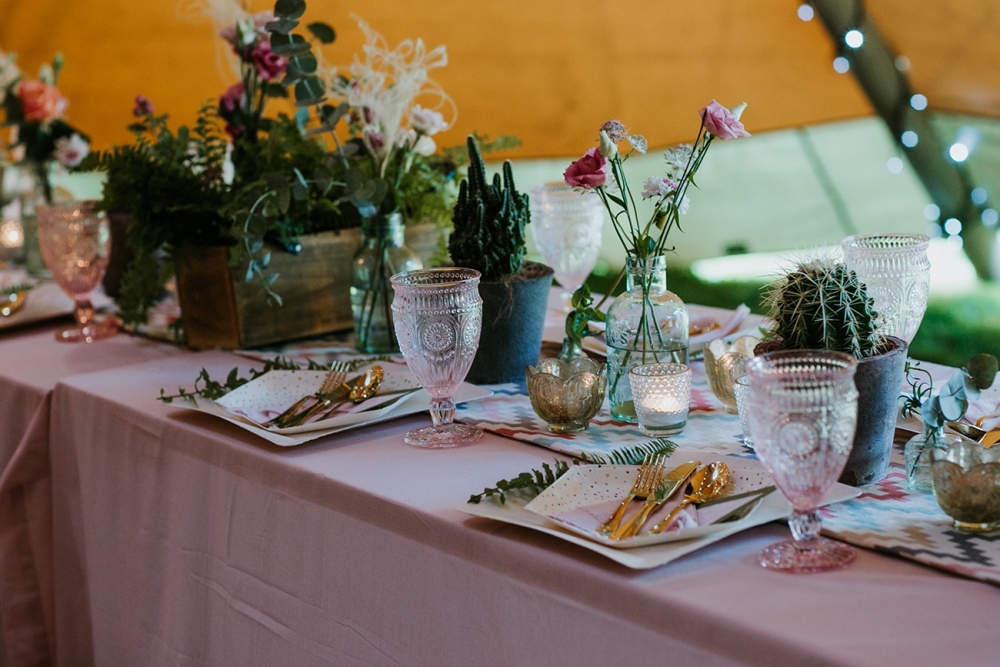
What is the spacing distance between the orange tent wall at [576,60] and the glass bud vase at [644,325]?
12.6ft

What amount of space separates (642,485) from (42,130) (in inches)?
87.3

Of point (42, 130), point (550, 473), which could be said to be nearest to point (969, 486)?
point (550, 473)

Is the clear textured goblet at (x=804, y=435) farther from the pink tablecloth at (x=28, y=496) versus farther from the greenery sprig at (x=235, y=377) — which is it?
the pink tablecloth at (x=28, y=496)

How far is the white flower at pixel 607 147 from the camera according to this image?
116 cm

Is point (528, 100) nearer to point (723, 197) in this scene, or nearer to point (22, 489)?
point (723, 197)

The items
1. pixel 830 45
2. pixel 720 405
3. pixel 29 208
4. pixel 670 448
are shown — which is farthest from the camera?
pixel 830 45

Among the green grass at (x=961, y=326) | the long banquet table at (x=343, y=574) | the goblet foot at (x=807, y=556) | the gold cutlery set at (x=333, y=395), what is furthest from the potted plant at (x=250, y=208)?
the green grass at (x=961, y=326)

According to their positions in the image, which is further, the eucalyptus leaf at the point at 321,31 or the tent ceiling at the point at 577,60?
the tent ceiling at the point at 577,60

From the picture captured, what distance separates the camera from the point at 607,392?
139cm

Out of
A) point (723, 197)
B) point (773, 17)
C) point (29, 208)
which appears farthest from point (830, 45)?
point (29, 208)

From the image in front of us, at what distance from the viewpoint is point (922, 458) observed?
100 cm

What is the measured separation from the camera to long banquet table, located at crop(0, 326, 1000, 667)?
2.60 feet

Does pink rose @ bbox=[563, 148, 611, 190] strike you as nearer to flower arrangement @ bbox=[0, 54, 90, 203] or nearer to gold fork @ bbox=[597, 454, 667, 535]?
gold fork @ bbox=[597, 454, 667, 535]

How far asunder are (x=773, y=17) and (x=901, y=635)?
14.9 ft
